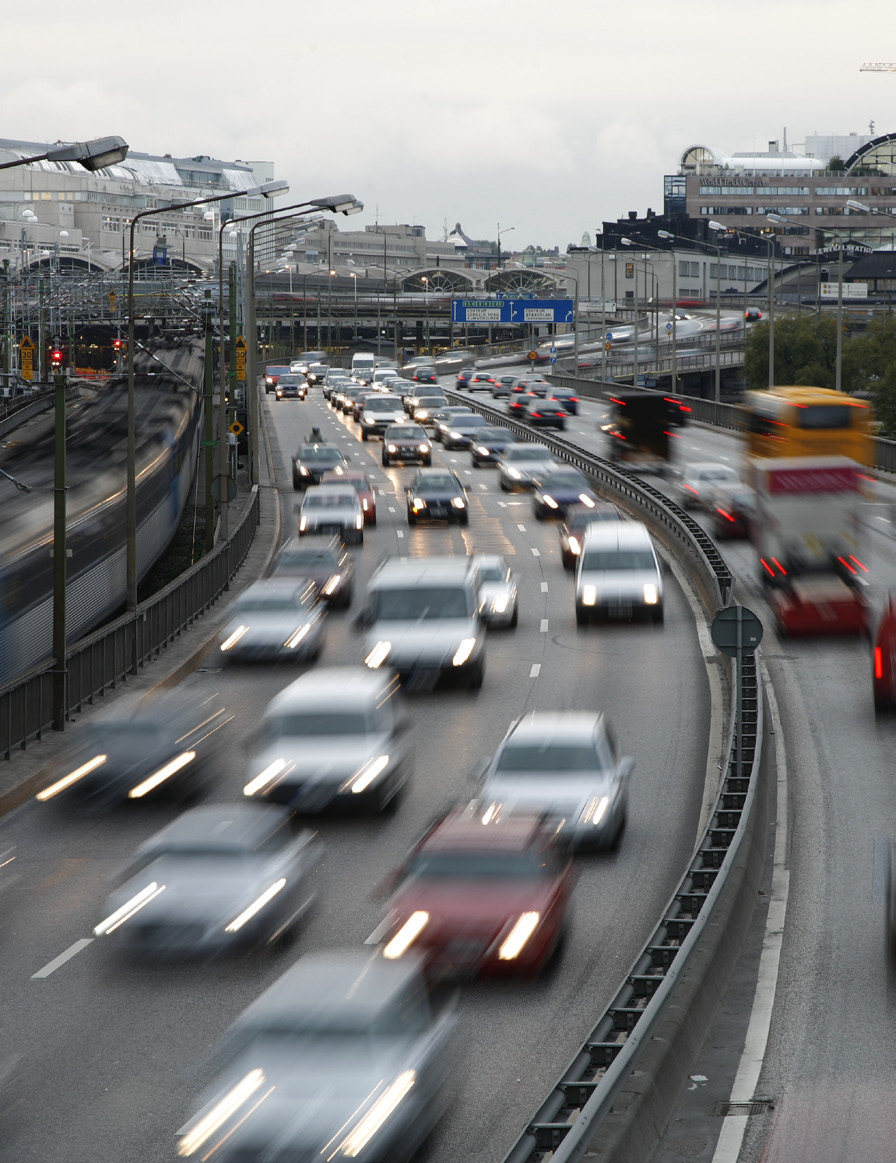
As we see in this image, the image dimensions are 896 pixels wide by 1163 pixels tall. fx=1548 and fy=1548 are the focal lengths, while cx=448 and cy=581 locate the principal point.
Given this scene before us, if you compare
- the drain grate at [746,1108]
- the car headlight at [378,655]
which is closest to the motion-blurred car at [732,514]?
the car headlight at [378,655]

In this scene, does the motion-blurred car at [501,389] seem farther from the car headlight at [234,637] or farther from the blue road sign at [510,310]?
the car headlight at [234,637]

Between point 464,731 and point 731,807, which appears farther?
point 464,731

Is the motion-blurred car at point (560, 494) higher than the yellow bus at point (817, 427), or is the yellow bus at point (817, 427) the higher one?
the yellow bus at point (817, 427)

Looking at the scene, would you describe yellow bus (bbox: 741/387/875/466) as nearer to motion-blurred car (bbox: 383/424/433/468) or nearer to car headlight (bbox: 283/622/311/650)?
car headlight (bbox: 283/622/311/650)

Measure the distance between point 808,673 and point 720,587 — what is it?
4.87 metres

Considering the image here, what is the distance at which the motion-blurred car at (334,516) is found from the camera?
42.9 metres

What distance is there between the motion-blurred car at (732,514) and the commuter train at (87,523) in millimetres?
15575

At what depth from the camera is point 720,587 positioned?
3312 cm

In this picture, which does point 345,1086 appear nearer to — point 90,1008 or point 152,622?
point 90,1008

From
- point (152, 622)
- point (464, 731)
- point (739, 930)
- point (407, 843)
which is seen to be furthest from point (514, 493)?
point (739, 930)

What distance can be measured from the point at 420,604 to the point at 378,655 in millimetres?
1518

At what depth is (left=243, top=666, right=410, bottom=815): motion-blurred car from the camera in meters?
19.6

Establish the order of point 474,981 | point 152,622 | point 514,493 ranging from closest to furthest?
point 474,981
point 152,622
point 514,493

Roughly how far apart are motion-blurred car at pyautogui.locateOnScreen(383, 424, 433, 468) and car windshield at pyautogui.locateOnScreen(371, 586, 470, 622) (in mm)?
34626
